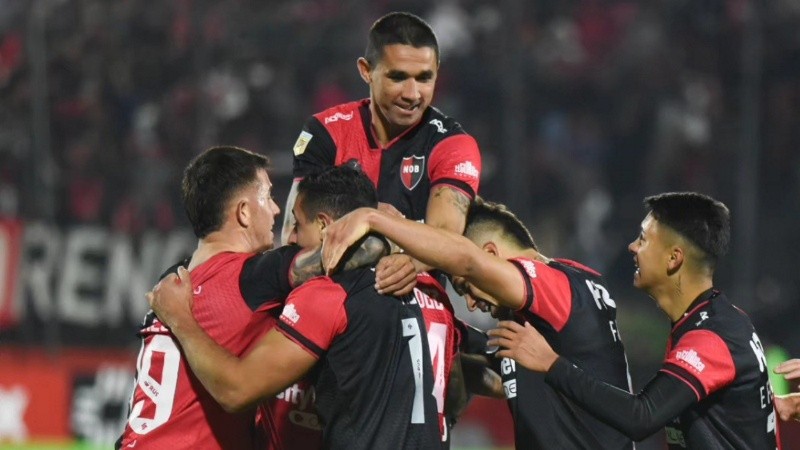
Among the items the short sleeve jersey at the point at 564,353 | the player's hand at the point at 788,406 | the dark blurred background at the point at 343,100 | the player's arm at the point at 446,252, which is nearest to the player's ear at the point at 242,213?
the player's arm at the point at 446,252

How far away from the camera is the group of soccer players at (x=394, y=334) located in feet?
14.2

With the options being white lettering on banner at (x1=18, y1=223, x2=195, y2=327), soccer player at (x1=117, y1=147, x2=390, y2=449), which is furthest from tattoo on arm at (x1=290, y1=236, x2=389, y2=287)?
white lettering on banner at (x1=18, y1=223, x2=195, y2=327)

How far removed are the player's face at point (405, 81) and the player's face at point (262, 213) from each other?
2.79 ft

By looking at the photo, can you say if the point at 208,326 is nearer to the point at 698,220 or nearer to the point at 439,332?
the point at 439,332

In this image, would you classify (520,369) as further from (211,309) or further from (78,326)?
(78,326)

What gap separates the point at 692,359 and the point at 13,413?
7923mm

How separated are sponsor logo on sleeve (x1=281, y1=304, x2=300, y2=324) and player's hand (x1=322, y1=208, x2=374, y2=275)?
186mm

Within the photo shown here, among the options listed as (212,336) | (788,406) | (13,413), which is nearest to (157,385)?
(212,336)

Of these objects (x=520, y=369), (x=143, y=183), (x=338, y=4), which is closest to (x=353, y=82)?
(x=338, y=4)

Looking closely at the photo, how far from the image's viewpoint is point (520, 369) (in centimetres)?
489

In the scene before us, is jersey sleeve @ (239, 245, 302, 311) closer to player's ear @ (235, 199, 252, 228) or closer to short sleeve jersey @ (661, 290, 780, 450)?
player's ear @ (235, 199, 252, 228)

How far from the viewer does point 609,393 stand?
14.8 feet

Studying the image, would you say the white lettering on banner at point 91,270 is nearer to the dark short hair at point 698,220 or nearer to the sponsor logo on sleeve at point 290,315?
the dark short hair at point 698,220

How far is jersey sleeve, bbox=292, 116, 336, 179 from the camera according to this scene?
18.7 ft
